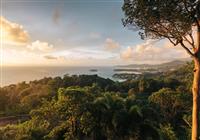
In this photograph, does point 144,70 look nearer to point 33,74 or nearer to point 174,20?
point 33,74

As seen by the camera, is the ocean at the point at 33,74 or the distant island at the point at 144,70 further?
the ocean at the point at 33,74

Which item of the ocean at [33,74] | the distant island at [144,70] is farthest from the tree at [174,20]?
the ocean at [33,74]

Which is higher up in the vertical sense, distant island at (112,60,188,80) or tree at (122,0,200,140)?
tree at (122,0,200,140)

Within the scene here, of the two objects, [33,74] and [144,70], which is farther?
[33,74]

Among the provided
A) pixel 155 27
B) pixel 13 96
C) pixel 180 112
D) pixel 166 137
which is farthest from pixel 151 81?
pixel 155 27

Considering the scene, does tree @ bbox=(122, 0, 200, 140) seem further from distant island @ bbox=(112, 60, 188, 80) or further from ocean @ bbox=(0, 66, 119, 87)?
ocean @ bbox=(0, 66, 119, 87)

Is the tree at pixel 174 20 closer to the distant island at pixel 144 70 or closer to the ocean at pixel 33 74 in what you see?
the distant island at pixel 144 70

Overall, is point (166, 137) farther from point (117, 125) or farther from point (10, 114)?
point (10, 114)

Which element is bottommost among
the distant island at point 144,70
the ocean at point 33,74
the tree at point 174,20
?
the ocean at point 33,74

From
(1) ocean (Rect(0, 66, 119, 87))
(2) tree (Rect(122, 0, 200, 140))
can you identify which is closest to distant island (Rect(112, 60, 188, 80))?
(1) ocean (Rect(0, 66, 119, 87))

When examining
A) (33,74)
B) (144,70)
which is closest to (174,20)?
(144,70)
